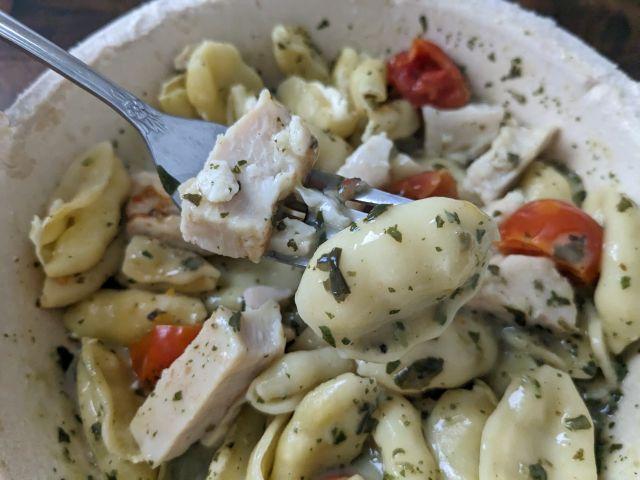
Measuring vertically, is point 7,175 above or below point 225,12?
below

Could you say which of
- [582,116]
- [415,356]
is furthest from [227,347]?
[582,116]

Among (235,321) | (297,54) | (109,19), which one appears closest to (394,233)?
(235,321)

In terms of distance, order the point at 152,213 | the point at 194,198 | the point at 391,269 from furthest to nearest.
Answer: the point at 152,213, the point at 194,198, the point at 391,269

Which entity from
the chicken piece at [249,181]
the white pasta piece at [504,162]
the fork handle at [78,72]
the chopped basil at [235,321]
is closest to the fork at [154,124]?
the fork handle at [78,72]

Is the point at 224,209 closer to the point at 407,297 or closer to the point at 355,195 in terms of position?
the point at 355,195

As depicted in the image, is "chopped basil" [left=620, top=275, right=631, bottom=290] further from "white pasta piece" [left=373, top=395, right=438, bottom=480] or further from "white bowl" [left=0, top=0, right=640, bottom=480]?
"white pasta piece" [left=373, top=395, right=438, bottom=480]

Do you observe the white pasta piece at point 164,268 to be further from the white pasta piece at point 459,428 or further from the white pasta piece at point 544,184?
the white pasta piece at point 544,184

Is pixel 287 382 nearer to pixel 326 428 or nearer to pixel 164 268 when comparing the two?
pixel 326 428
